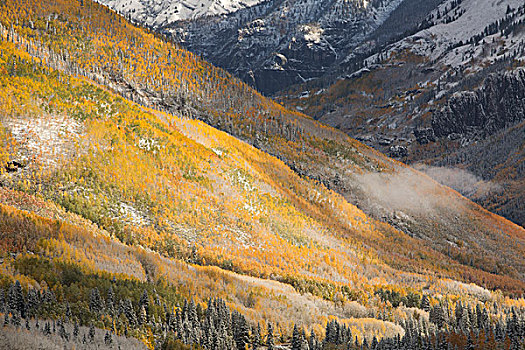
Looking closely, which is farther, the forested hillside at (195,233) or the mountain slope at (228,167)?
the mountain slope at (228,167)

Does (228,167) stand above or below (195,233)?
above

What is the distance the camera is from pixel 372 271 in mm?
53625

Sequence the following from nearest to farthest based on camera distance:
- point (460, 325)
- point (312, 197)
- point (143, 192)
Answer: point (460, 325) → point (143, 192) → point (312, 197)

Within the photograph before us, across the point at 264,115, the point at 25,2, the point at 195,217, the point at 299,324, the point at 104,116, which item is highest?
the point at 25,2

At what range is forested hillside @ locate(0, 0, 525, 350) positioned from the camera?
2208 centimetres

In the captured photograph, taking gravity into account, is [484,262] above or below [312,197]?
below

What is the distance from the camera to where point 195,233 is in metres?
42.5

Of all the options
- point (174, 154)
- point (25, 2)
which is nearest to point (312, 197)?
point (174, 154)

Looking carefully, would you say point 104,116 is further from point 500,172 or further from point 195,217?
point 500,172

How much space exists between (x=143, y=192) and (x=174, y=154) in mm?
12972

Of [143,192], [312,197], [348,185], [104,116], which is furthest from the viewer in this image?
[348,185]

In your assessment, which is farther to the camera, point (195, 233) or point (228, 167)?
point (228, 167)

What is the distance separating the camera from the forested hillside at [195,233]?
72.4ft

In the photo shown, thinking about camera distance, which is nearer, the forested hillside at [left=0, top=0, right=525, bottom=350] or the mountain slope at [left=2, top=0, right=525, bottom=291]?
the forested hillside at [left=0, top=0, right=525, bottom=350]
